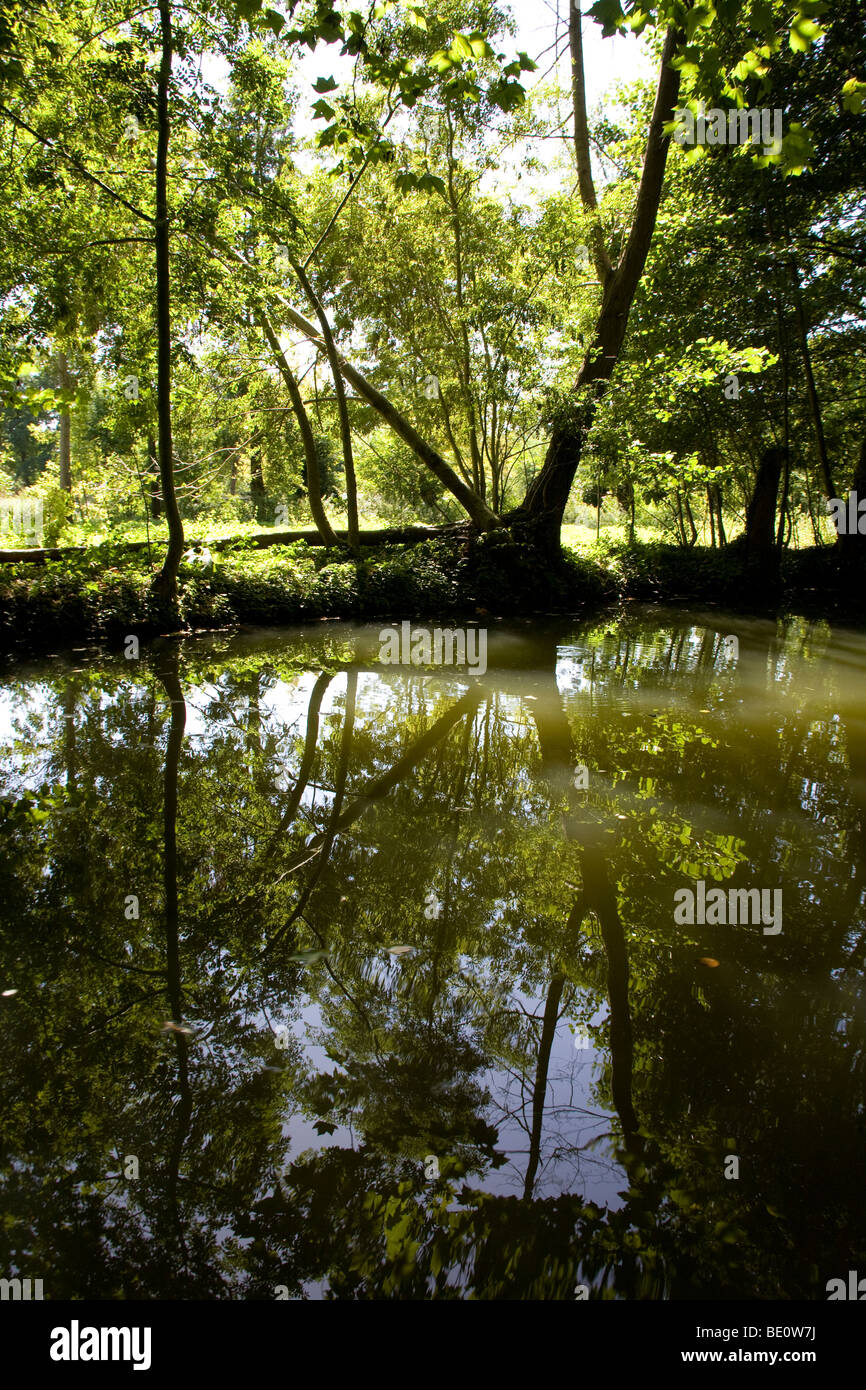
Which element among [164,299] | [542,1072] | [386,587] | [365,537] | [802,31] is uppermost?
[164,299]

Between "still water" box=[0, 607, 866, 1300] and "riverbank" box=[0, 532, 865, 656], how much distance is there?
477cm

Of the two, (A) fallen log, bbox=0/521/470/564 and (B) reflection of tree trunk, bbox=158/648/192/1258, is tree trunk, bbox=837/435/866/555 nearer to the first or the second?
(A) fallen log, bbox=0/521/470/564

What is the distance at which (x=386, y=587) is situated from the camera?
46.0 ft

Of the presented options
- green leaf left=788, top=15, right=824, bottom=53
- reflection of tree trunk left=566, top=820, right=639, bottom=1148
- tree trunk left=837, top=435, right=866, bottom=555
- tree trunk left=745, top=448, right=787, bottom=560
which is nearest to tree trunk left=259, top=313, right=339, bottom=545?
green leaf left=788, top=15, right=824, bottom=53

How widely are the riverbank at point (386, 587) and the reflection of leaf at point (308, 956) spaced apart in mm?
8338

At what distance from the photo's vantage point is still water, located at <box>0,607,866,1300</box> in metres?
1.99

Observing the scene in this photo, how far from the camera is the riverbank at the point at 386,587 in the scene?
10383mm

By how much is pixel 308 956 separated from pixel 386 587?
11243 millimetres

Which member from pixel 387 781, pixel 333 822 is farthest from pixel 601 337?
pixel 333 822

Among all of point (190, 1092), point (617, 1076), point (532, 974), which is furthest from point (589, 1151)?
point (190, 1092)

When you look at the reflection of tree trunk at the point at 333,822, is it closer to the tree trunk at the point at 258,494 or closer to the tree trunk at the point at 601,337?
the tree trunk at the point at 601,337

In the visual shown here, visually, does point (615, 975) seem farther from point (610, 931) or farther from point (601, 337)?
point (601, 337)
